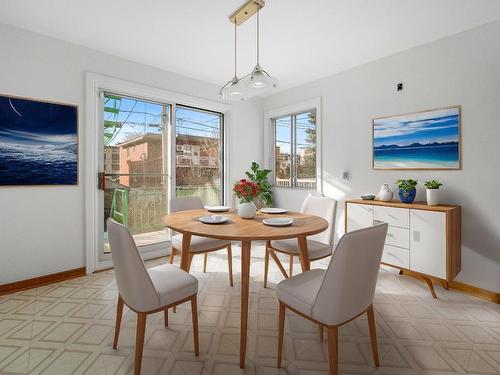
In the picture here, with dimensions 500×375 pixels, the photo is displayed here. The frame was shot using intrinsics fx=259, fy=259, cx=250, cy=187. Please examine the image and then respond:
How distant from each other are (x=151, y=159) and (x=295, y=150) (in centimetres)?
230

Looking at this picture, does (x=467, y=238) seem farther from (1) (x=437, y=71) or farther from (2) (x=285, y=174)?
(2) (x=285, y=174)

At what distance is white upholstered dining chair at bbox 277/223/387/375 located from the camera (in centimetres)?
122

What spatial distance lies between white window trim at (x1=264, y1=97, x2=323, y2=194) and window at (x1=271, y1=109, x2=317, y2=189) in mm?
75

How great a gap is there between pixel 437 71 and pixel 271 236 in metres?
2.70

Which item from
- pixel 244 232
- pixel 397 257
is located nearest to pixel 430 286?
pixel 397 257

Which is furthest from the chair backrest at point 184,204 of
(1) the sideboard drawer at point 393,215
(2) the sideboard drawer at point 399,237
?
(2) the sideboard drawer at point 399,237

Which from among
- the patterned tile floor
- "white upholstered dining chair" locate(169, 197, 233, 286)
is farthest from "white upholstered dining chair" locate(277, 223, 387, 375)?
"white upholstered dining chair" locate(169, 197, 233, 286)

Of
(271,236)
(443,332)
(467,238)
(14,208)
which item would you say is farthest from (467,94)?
(14,208)

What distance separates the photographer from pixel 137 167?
11.5ft

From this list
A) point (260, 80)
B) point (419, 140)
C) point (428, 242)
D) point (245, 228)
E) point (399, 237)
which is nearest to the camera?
point (245, 228)

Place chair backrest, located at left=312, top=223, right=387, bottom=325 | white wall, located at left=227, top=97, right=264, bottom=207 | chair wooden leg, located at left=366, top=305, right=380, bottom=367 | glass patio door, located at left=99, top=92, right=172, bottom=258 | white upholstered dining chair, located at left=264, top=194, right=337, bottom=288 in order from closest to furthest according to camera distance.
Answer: chair backrest, located at left=312, top=223, right=387, bottom=325 → chair wooden leg, located at left=366, top=305, right=380, bottom=367 → white upholstered dining chair, located at left=264, top=194, right=337, bottom=288 → glass patio door, located at left=99, top=92, right=172, bottom=258 → white wall, located at left=227, top=97, right=264, bottom=207

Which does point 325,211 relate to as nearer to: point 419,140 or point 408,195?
point 408,195

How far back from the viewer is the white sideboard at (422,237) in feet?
7.82

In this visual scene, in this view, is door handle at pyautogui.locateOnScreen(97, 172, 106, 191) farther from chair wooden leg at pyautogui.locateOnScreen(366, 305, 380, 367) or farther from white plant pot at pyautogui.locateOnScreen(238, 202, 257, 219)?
chair wooden leg at pyautogui.locateOnScreen(366, 305, 380, 367)
